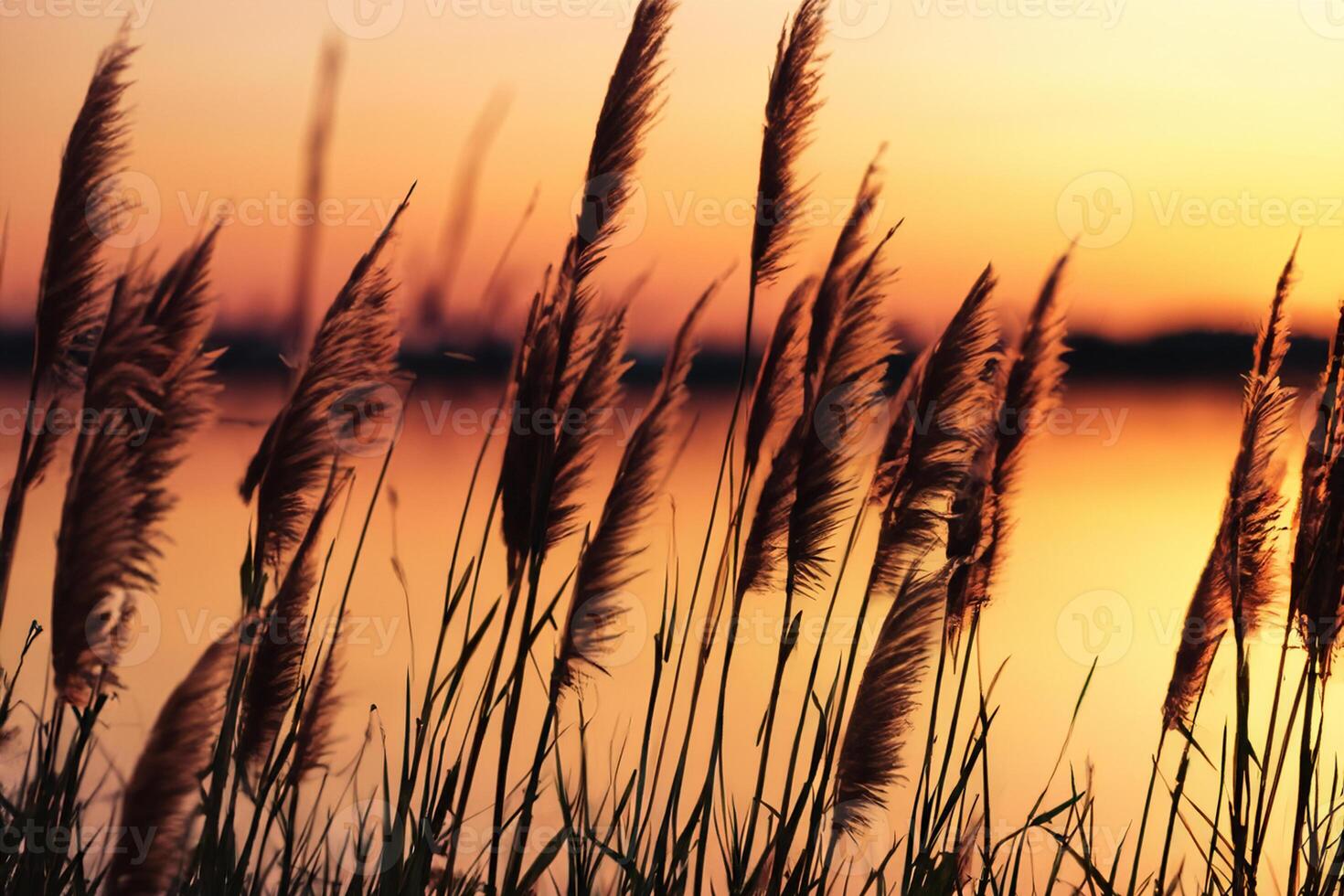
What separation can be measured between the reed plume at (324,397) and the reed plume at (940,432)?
867 mm

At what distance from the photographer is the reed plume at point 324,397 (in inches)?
69.7

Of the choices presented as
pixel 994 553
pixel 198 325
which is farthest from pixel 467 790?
pixel 994 553

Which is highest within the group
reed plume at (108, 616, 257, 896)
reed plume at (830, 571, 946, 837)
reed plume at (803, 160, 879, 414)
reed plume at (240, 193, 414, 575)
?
reed plume at (803, 160, 879, 414)

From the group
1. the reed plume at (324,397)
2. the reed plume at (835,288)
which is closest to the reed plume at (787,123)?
the reed plume at (835,288)

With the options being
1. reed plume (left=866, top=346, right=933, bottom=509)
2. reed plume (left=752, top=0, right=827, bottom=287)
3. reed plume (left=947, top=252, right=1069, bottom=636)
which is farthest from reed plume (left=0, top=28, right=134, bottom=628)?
reed plume (left=947, top=252, right=1069, bottom=636)

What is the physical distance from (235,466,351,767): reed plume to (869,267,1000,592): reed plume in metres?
0.96

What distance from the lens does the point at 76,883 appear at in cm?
196

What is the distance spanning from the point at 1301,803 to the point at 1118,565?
103cm

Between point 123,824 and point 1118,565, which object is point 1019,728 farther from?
point 123,824

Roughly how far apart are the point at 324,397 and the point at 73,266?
57 cm

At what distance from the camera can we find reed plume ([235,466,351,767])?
6.34ft

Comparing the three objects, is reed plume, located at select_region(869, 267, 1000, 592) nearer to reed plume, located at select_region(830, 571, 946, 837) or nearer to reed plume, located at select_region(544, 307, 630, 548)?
reed plume, located at select_region(830, 571, 946, 837)

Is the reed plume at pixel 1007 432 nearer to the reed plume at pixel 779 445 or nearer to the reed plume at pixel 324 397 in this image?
the reed plume at pixel 779 445

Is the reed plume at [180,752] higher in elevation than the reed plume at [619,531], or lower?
lower
